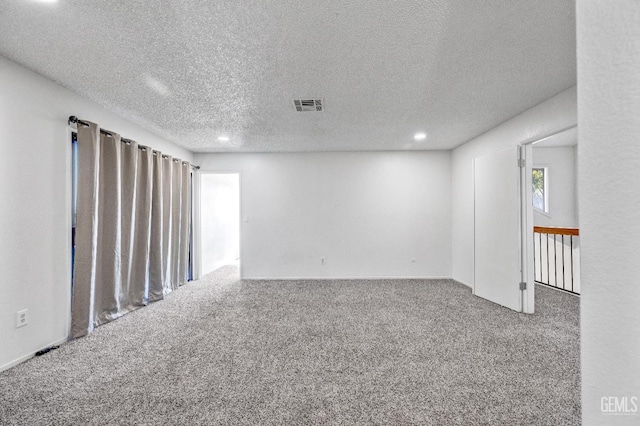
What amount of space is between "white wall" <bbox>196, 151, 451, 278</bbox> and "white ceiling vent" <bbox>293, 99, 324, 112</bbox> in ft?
6.73

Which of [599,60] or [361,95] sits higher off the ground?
[361,95]

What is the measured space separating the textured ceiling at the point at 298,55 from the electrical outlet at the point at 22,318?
190 cm

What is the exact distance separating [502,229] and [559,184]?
11.3ft

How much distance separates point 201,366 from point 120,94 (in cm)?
271

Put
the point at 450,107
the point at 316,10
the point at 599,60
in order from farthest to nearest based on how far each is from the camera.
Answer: the point at 450,107 → the point at 316,10 → the point at 599,60

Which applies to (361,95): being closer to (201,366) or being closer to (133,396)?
(201,366)

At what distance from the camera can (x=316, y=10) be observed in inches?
60.8

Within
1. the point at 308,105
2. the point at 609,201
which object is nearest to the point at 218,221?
the point at 308,105

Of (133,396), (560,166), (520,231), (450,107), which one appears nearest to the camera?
(133,396)

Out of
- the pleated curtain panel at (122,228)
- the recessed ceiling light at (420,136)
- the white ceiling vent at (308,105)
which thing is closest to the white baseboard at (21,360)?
the pleated curtain panel at (122,228)

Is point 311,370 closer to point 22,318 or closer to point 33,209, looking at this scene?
point 22,318

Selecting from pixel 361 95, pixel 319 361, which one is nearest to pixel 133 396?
pixel 319 361

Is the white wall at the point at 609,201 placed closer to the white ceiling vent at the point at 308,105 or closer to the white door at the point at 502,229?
the white ceiling vent at the point at 308,105

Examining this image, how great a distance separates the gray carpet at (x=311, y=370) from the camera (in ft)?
5.22
